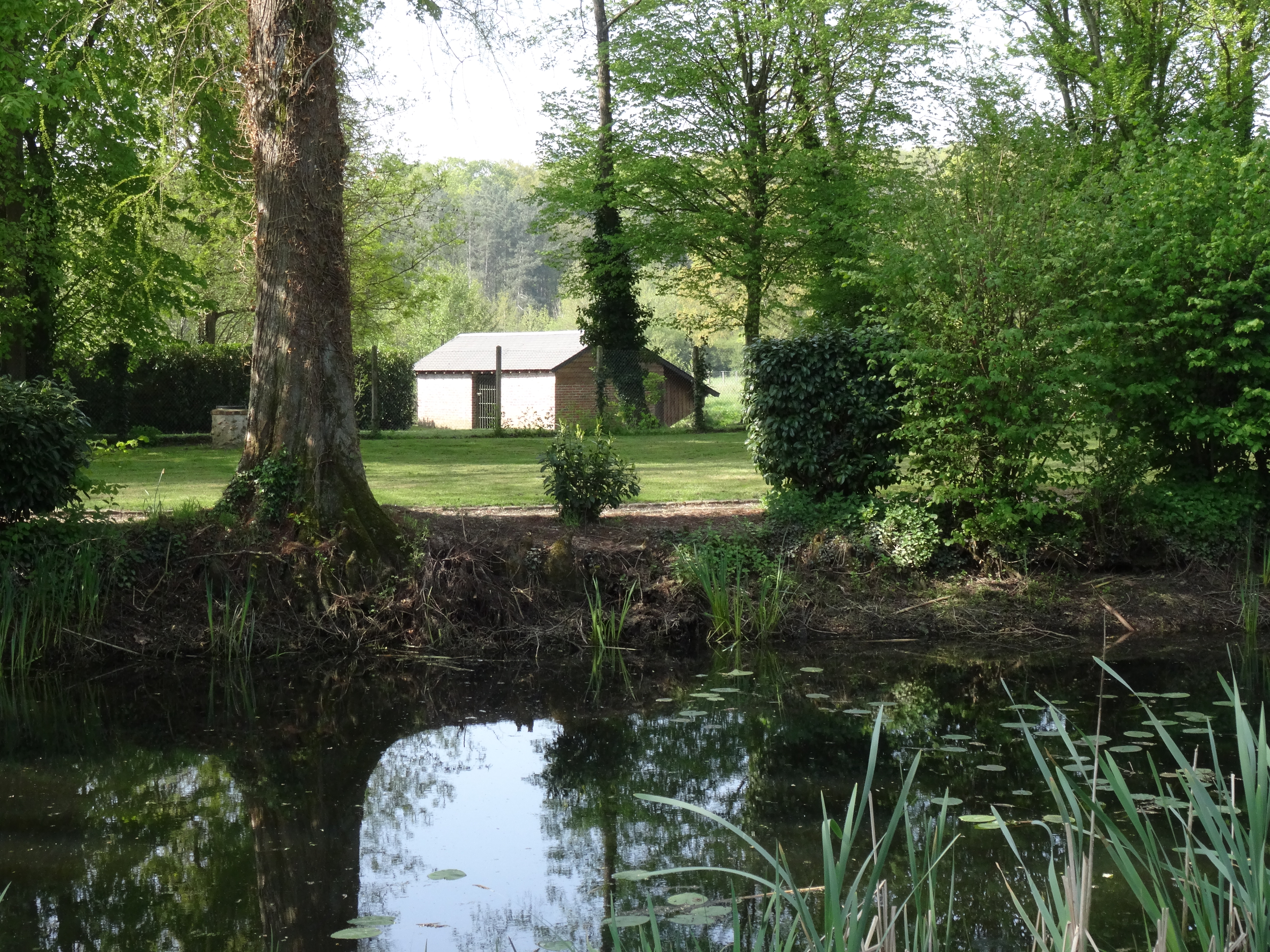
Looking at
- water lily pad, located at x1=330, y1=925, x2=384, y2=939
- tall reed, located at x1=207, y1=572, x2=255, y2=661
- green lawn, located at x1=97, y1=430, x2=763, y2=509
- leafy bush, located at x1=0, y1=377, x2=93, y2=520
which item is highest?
leafy bush, located at x1=0, y1=377, x2=93, y2=520

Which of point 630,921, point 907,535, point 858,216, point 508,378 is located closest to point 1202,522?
point 907,535

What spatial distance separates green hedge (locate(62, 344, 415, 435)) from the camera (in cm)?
2252

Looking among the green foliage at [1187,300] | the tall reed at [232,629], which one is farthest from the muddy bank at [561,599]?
the green foliage at [1187,300]

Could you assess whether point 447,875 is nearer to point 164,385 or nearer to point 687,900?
point 687,900

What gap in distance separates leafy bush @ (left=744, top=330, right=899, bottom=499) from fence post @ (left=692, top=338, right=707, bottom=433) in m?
13.8

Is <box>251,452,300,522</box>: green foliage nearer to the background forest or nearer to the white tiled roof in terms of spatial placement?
the background forest

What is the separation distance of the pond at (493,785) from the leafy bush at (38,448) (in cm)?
154

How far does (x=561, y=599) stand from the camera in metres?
9.87

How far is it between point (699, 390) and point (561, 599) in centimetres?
1602

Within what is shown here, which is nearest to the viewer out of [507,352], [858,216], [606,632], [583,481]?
[606,632]

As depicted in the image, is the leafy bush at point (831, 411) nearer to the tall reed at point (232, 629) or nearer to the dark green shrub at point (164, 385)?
the tall reed at point (232, 629)

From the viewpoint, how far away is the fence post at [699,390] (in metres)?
25.2

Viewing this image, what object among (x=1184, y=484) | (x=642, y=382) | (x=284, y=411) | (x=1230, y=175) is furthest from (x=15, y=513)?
(x=642, y=382)

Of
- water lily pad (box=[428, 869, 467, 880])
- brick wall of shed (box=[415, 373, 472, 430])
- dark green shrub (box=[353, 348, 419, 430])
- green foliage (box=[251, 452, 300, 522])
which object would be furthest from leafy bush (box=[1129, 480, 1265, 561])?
brick wall of shed (box=[415, 373, 472, 430])
